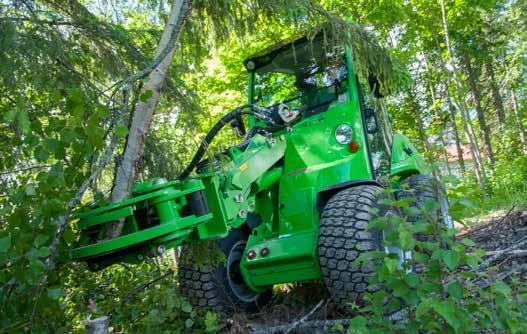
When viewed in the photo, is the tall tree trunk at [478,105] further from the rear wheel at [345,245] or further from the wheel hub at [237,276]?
the rear wheel at [345,245]

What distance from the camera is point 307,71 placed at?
5.07 metres

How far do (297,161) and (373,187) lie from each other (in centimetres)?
76

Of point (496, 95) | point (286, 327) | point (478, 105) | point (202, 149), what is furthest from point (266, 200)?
point (496, 95)

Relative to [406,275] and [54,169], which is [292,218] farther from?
[54,169]

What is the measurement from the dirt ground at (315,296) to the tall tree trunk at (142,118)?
64.7 inches

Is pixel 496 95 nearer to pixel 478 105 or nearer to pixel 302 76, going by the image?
pixel 478 105

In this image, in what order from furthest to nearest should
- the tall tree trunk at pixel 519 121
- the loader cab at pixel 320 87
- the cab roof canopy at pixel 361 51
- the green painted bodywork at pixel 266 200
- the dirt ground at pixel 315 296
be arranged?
the tall tree trunk at pixel 519 121
the loader cab at pixel 320 87
the cab roof canopy at pixel 361 51
the dirt ground at pixel 315 296
the green painted bodywork at pixel 266 200

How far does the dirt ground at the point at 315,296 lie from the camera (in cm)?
393

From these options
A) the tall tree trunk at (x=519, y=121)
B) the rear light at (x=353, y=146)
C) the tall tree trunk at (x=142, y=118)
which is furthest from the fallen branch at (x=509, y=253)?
the tall tree trunk at (x=519, y=121)

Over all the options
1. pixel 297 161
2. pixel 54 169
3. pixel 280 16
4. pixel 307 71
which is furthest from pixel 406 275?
pixel 307 71

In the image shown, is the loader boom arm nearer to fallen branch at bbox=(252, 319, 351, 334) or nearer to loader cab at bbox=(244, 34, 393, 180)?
fallen branch at bbox=(252, 319, 351, 334)

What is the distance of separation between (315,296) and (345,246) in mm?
1230

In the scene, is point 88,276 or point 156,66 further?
point 88,276

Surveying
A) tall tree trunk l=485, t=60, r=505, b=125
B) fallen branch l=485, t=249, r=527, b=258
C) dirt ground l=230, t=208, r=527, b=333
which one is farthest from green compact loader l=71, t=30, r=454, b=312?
tall tree trunk l=485, t=60, r=505, b=125
